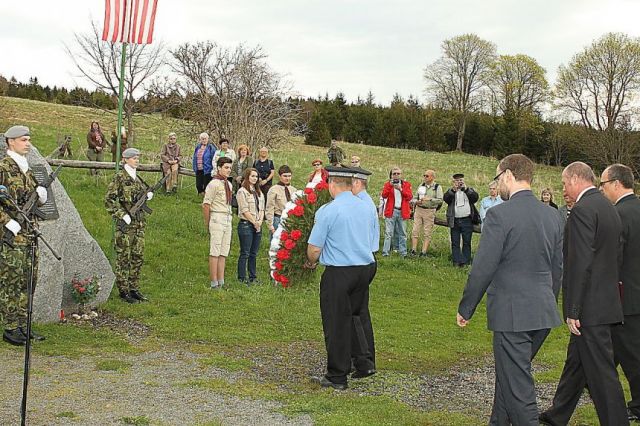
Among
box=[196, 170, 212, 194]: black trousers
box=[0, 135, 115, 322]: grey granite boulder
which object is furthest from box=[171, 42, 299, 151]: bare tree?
box=[0, 135, 115, 322]: grey granite boulder

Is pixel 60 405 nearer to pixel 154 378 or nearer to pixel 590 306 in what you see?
pixel 154 378

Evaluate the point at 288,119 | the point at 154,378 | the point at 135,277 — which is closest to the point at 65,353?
the point at 154,378

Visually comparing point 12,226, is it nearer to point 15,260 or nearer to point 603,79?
point 15,260

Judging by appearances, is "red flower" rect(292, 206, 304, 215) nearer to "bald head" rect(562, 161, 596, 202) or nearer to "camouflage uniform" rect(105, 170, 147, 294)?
"camouflage uniform" rect(105, 170, 147, 294)

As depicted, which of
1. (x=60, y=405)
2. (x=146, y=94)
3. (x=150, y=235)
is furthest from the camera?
(x=146, y=94)

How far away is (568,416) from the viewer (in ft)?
21.2

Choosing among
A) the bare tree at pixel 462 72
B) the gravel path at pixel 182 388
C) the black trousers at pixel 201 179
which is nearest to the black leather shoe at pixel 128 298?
the gravel path at pixel 182 388

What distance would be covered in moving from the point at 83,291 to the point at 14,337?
1470mm

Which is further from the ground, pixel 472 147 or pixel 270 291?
pixel 472 147

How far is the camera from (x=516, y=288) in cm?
552

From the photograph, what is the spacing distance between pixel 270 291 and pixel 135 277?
2296mm

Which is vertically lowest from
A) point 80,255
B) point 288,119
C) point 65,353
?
point 65,353

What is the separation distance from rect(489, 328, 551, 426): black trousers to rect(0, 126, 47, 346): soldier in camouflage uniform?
5560 mm

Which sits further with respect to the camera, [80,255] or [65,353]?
Result: [80,255]
